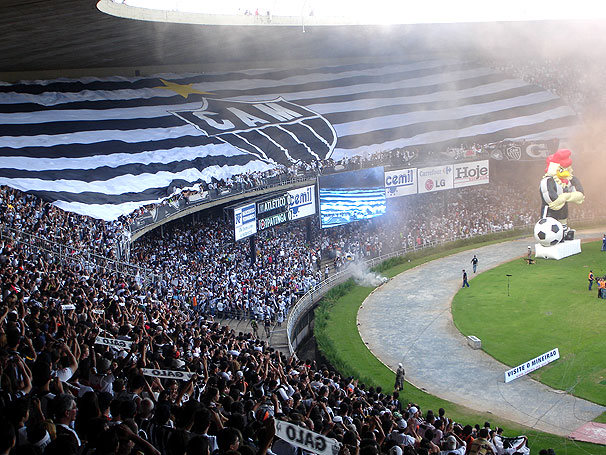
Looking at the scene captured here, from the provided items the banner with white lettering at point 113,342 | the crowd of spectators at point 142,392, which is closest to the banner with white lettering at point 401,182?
the crowd of spectators at point 142,392

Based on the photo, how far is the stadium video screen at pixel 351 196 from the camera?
124 ft

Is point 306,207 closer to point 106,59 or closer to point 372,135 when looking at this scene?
point 372,135

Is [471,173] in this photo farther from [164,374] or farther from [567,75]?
[164,374]

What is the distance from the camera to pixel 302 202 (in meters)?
36.4

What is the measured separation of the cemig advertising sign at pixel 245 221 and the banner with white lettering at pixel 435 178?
45.1 ft

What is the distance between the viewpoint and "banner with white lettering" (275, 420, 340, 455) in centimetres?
662

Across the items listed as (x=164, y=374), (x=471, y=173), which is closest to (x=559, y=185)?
(x=471, y=173)

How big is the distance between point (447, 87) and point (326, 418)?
4576 cm

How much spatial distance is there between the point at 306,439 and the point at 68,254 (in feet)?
59.7

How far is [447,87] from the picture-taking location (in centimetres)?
5256

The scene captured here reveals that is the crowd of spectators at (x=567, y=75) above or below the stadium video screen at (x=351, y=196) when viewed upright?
above

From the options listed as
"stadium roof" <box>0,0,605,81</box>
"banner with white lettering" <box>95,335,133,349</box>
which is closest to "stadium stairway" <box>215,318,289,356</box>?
"stadium roof" <box>0,0,605,81</box>

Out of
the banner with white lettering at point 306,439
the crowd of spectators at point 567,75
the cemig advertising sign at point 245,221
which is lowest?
the cemig advertising sign at point 245,221

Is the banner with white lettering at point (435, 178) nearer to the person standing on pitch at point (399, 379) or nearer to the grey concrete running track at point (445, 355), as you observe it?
the grey concrete running track at point (445, 355)
